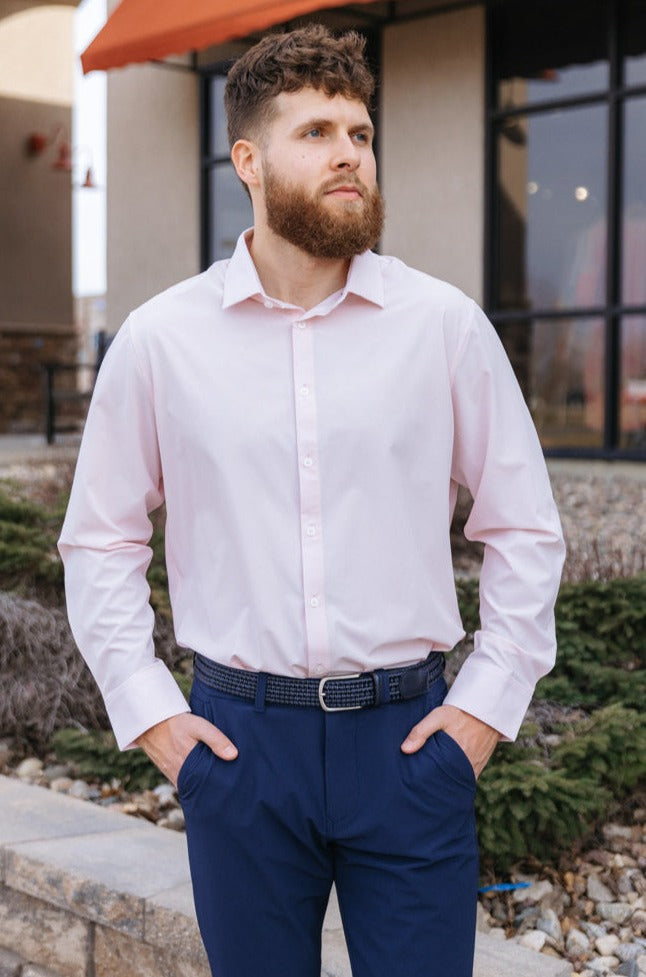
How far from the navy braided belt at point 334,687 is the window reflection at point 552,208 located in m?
8.49

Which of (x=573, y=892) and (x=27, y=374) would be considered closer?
(x=573, y=892)

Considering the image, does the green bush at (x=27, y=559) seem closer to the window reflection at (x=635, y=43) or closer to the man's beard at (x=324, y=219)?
the man's beard at (x=324, y=219)

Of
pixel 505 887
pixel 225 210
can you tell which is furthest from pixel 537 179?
pixel 505 887

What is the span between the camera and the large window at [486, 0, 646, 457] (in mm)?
9688

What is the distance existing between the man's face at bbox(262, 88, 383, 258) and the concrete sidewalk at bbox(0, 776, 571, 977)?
1.47 metres

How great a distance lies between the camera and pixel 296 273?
1.95 m

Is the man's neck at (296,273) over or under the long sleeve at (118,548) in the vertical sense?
over

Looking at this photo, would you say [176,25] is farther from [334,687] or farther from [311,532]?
[334,687]

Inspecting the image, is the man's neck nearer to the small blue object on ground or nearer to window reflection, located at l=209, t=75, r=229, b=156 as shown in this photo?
the small blue object on ground

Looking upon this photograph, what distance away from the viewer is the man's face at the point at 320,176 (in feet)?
6.13

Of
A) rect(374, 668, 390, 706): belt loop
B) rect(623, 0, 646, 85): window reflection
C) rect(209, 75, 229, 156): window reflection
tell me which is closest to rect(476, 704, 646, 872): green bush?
rect(374, 668, 390, 706): belt loop

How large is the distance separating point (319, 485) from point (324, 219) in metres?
0.39

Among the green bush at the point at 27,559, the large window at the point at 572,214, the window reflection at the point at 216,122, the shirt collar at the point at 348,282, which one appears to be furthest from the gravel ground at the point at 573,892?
the window reflection at the point at 216,122

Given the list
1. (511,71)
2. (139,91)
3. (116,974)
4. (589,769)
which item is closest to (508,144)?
(511,71)
